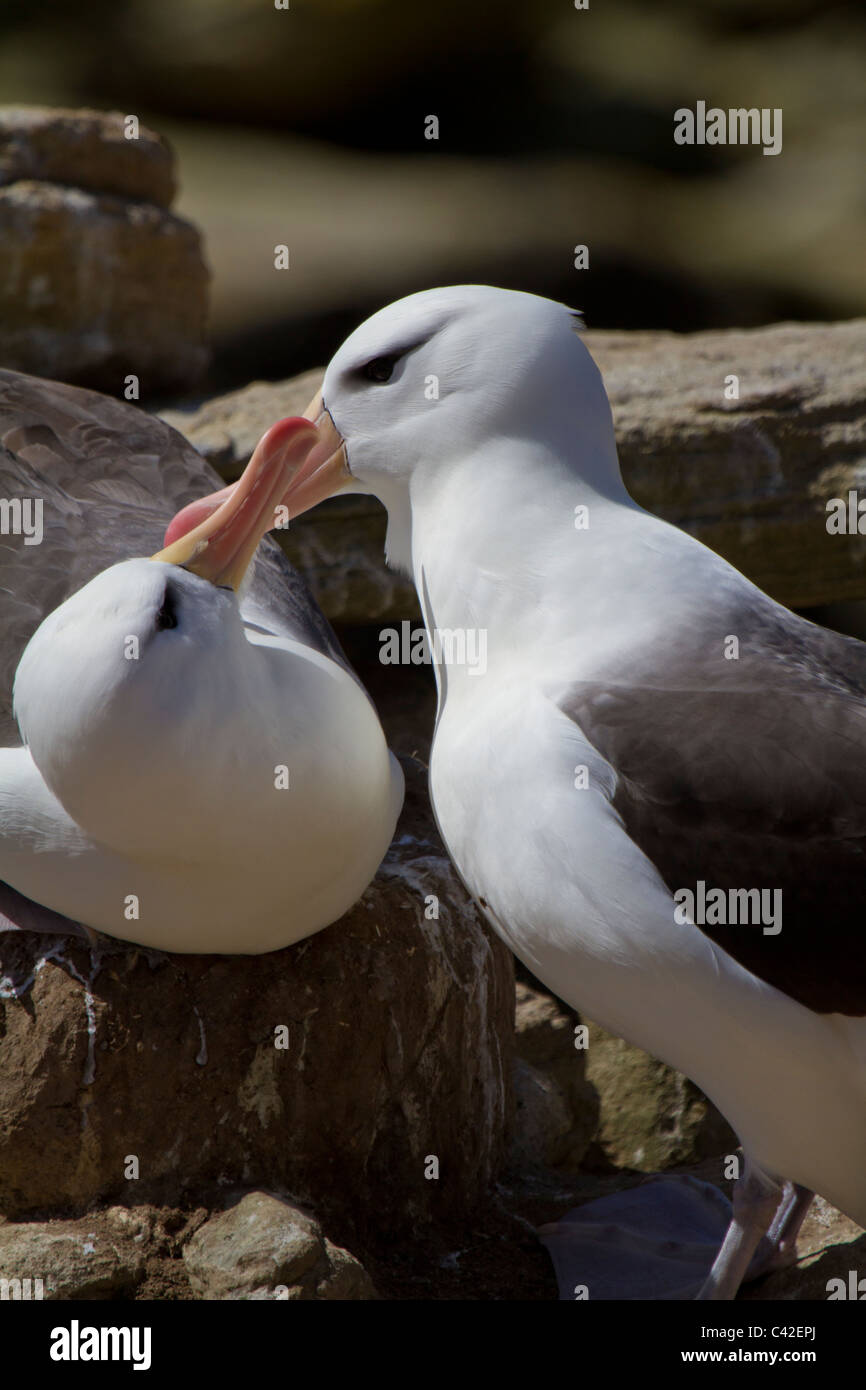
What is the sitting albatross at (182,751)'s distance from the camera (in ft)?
9.74

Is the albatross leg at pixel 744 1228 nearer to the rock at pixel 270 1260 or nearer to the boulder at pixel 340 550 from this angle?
the rock at pixel 270 1260

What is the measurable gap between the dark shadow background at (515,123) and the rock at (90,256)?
5412 millimetres

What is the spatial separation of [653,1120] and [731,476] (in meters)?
2.24

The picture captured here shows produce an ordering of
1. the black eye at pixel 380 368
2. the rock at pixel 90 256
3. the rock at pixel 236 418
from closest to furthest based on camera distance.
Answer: the black eye at pixel 380 368 → the rock at pixel 236 418 → the rock at pixel 90 256

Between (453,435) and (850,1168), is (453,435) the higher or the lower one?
the higher one

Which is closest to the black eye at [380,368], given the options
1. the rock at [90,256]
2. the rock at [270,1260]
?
the rock at [270,1260]

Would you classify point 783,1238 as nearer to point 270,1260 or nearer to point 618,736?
point 270,1260

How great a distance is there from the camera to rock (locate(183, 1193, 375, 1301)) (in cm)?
303

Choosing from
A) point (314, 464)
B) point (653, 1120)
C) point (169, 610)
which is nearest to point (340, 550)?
point (314, 464)

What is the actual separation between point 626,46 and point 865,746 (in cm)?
1200
